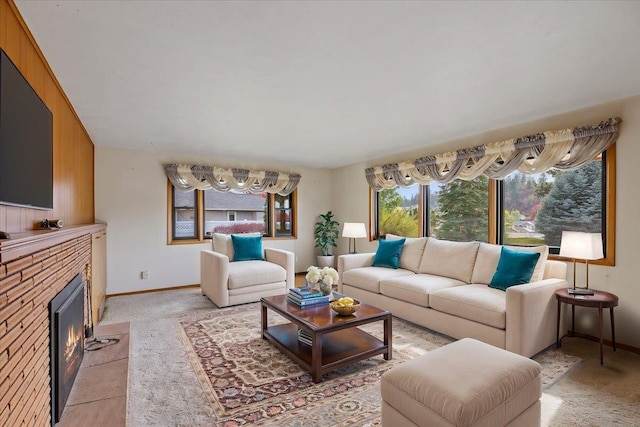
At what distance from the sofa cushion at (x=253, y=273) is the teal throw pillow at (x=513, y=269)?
104 inches

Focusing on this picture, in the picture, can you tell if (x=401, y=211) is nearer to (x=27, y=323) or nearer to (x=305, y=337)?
(x=305, y=337)

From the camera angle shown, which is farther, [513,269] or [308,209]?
[308,209]

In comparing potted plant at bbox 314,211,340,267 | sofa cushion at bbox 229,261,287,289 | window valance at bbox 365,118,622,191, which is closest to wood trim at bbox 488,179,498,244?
window valance at bbox 365,118,622,191

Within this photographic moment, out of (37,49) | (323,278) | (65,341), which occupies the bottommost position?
(65,341)

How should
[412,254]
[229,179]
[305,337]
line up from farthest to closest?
1. [229,179]
2. [412,254]
3. [305,337]

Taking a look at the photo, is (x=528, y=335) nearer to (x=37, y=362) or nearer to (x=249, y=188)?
(x=37, y=362)

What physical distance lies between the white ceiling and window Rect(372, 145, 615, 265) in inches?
29.0

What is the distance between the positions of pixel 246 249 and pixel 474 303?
3159 millimetres

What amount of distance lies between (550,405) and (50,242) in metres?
2.99

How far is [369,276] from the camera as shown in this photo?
3.99 meters

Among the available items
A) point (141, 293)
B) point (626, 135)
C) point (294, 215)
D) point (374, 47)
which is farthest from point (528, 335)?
point (141, 293)

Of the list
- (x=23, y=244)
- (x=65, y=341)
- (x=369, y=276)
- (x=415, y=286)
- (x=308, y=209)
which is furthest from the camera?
(x=308, y=209)

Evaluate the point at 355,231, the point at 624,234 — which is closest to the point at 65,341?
the point at 355,231

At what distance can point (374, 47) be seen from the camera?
6.61ft
